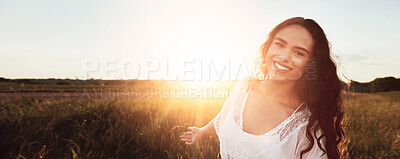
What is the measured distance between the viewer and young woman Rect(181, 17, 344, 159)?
1.28 meters

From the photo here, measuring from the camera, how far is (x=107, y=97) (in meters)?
4.91

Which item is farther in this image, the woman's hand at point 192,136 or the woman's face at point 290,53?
the woman's hand at point 192,136

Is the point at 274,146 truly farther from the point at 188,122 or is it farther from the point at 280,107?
the point at 188,122

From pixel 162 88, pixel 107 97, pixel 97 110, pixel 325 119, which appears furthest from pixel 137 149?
pixel 162 88

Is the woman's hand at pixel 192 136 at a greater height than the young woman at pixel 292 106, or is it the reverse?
the young woman at pixel 292 106

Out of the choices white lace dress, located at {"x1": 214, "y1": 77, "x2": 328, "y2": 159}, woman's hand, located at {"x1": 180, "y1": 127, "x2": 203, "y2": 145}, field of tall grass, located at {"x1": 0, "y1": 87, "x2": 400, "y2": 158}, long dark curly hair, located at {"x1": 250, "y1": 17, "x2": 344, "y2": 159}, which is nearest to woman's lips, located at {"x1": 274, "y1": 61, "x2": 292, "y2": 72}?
long dark curly hair, located at {"x1": 250, "y1": 17, "x2": 344, "y2": 159}

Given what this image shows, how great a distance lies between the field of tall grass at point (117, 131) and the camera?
10.5 ft

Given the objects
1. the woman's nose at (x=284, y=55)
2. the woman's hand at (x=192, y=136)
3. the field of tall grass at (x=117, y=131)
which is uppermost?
the woman's nose at (x=284, y=55)

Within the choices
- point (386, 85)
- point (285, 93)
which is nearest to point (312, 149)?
point (285, 93)

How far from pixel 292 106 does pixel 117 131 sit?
3.00 m

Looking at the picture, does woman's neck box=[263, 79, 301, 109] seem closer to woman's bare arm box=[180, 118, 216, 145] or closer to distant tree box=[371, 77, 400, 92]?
woman's bare arm box=[180, 118, 216, 145]
